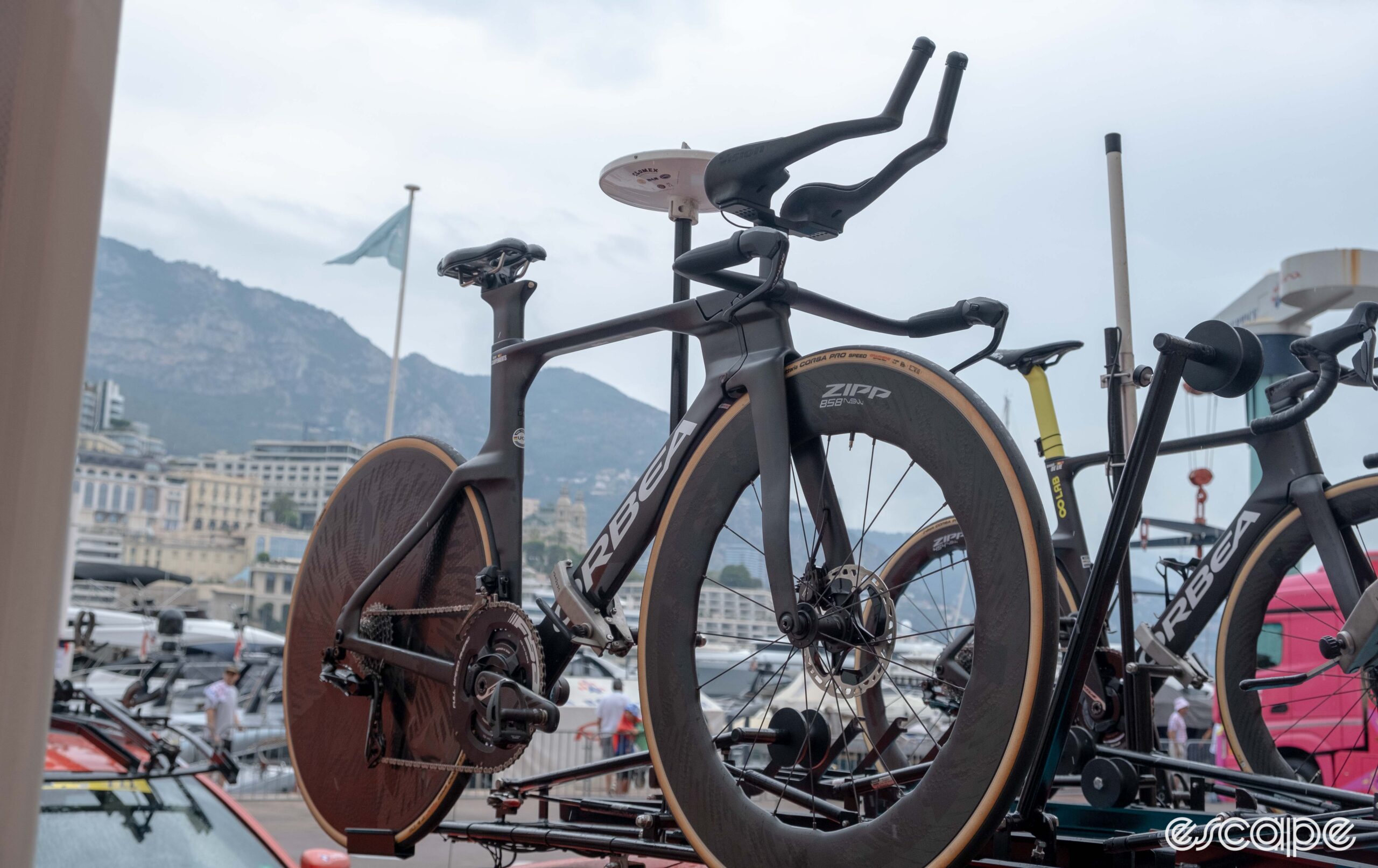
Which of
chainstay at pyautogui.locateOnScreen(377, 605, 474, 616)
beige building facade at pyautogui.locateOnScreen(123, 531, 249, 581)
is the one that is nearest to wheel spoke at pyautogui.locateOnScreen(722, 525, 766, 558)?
chainstay at pyautogui.locateOnScreen(377, 605, 474, 616)

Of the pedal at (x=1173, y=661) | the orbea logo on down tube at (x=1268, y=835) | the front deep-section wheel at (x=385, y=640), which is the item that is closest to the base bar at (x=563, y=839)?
the front deep-section wheel at (x=385, y=640)

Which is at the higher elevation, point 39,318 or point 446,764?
point 39,318

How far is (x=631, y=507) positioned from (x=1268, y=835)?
4.49 feet

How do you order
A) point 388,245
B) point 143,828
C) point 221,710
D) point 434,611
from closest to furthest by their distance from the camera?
1. point 434,611
2. point 143,828
3. point 221,710
4. point 388,245

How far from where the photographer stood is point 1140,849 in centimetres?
206

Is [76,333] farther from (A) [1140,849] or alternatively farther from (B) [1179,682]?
(B) [1179,682]

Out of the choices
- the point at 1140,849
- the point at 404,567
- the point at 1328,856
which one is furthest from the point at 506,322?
the point at 1328,856

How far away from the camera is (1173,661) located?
4.00 meters

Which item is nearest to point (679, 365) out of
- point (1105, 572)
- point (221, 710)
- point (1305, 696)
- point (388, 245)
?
point (1105, 572)

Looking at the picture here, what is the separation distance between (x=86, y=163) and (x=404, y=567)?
7.25 ft

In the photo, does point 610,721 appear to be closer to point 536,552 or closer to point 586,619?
point 586,619

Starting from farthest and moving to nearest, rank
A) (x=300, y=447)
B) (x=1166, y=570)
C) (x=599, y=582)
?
(x=300, y=447)
(x=1166, y=570)
(x=599, y=582)

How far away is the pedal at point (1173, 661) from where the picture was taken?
3990 millimetres

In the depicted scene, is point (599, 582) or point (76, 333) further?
point (599, 582)
